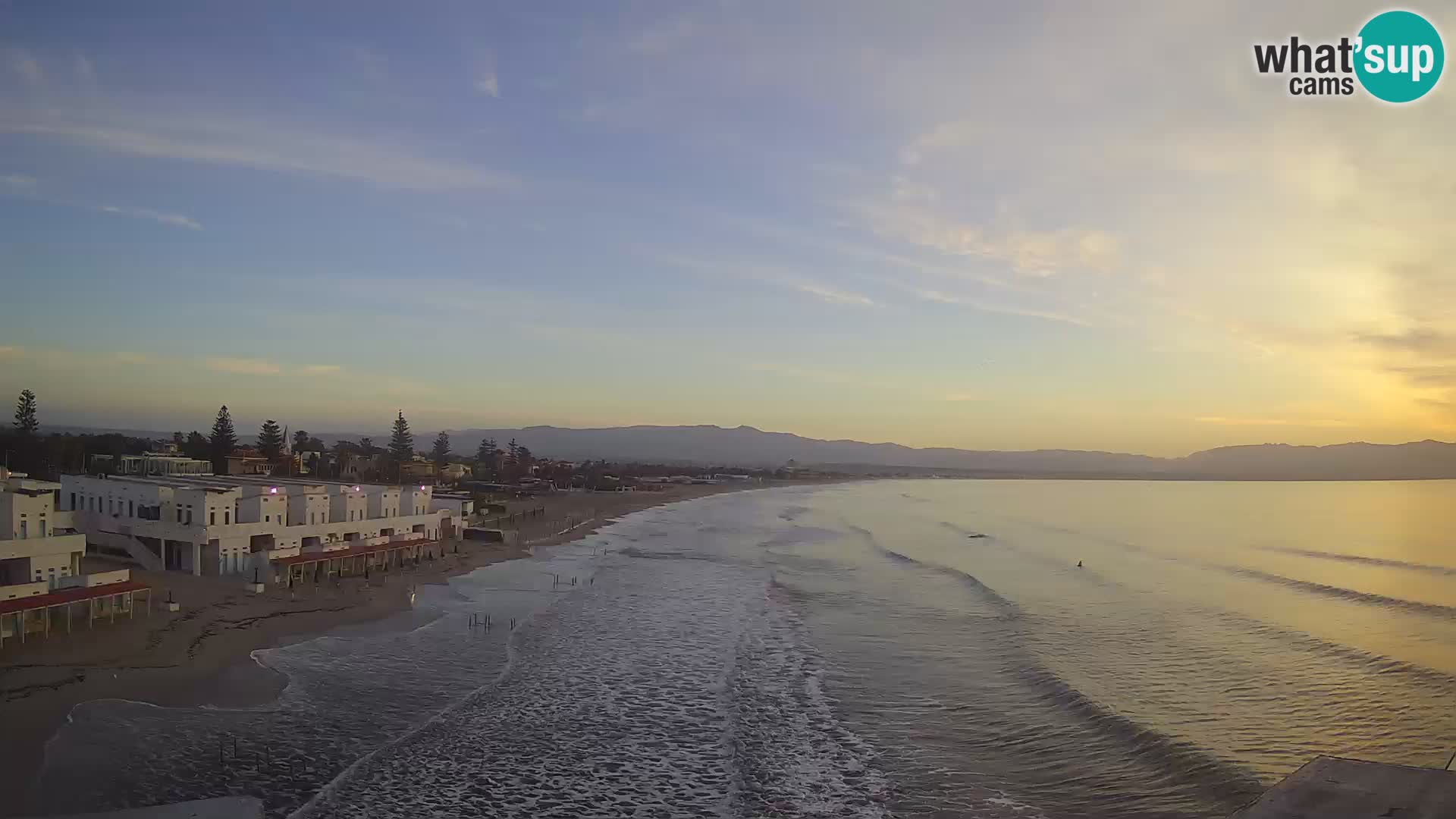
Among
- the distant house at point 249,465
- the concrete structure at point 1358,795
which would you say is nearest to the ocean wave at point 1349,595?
the concrete structure at point 1358,795

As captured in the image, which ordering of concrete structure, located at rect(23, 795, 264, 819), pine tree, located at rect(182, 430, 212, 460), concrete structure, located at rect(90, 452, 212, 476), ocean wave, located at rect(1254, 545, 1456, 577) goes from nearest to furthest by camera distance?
concrete structure, located at rect(23, 795, 264, 819)
ocean wave, located at rect(1254, 545, 1456, 577)
concrete structure, located at rect(90, 452, 212, 476)
pine tree, located at rect(182, 430, 212, 460)

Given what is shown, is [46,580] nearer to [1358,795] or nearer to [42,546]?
[42,546]

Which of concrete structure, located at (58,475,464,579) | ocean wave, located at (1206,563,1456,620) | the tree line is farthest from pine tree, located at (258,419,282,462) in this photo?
ocean wave, located at (1206,563,1456,620)

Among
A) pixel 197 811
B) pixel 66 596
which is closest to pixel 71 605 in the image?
pixel 66 596

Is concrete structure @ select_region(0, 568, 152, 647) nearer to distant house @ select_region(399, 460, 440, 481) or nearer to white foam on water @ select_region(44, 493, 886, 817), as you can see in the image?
white foam on water @ select_region(44, 493, 886, 817)

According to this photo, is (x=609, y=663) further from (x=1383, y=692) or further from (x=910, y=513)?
(x=910, y=513)

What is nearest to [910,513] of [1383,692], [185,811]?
[1383,692]
